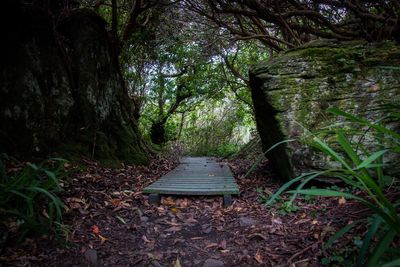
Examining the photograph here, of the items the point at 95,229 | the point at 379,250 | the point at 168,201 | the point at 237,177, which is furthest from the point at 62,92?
the point at 379,250

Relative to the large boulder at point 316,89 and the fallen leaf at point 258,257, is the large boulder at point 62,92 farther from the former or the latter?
the fallen leaf at point 258,257

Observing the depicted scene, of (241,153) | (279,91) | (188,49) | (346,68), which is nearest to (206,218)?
(279,91)

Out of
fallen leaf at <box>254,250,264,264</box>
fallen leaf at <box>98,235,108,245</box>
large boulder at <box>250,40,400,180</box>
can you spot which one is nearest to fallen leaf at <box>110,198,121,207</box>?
fallen leaf at <box>98,235,108,245</box>

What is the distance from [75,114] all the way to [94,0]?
3.14 m

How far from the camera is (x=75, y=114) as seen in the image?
142 inches

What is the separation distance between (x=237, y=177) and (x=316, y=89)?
1638 millimetres

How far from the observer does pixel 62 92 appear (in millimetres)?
3500

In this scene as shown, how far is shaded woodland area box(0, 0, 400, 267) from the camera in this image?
1.66 metres

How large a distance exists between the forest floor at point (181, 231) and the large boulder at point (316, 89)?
0.52m

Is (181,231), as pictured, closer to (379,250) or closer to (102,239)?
(102,239)

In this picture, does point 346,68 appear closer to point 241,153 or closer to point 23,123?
point 23,123

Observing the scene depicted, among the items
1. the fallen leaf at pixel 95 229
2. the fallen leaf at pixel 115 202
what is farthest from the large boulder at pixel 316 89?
the fallen leaf at pixel 95 229

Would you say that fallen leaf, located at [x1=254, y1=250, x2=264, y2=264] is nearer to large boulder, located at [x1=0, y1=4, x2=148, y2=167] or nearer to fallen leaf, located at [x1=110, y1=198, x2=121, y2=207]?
fallen leaf, located at [x1=110, y1=198, x2=121, y2=207]

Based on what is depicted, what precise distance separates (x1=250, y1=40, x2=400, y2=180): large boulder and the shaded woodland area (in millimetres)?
14
